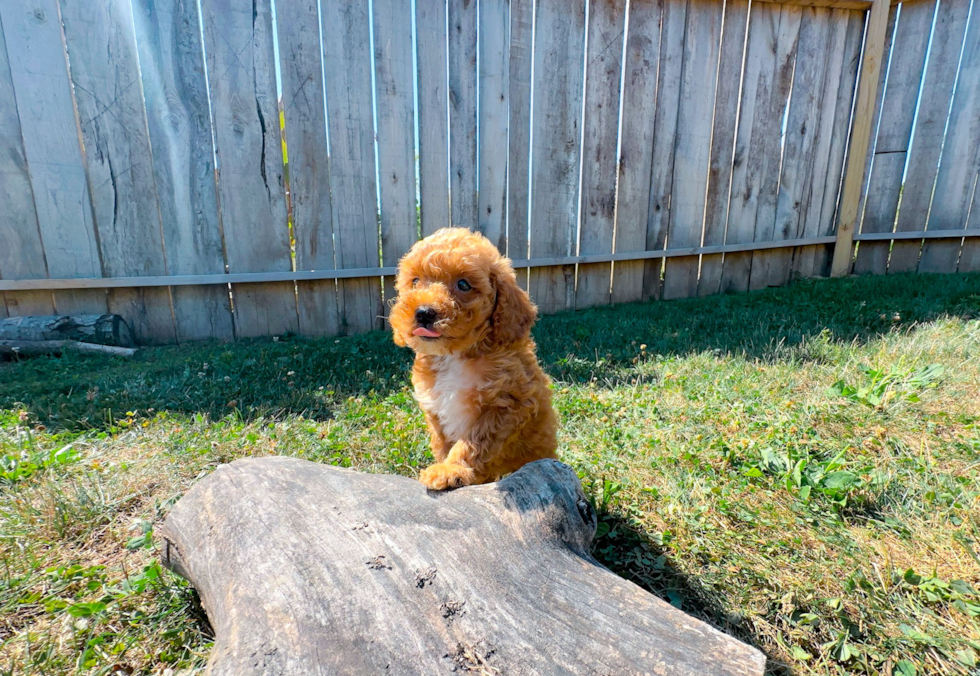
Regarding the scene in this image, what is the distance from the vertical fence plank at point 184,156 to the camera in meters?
4.02

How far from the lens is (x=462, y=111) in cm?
481

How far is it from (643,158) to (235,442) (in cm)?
501

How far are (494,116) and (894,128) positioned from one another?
17.4ft

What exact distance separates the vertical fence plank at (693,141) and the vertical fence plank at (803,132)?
1190 millimetres

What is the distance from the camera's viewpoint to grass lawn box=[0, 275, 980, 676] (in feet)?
5.10

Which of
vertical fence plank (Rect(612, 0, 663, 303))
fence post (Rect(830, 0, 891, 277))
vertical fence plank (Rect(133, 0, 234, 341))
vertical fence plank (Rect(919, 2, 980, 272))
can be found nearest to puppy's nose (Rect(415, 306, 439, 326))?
vertical fence plank (Rect(133, 0, 234, 341))

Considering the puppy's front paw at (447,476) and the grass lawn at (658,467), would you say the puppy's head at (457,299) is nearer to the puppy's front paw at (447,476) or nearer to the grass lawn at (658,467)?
the puppy's front paw at (447,476)

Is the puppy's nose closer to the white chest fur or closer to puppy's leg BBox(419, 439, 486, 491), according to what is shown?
the white chest fur

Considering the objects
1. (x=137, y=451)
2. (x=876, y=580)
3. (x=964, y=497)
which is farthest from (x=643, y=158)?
(x=137, y=451)

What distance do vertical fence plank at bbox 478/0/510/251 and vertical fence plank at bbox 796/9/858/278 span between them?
4101mm

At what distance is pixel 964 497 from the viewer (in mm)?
1951

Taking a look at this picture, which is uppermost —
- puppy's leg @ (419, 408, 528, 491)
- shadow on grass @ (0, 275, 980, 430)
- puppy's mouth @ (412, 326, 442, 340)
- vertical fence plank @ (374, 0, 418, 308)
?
vertical fence plank @ (374, 0, 418, 308)

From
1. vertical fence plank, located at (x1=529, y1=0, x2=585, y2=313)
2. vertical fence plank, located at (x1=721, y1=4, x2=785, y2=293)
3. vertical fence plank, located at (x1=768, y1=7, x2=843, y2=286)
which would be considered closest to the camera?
vertical fence plank, located at (x1=529, y1=0, x2=585, y2=313)

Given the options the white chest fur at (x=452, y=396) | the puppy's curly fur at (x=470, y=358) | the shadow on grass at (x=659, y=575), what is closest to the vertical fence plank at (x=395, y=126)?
the puppy's curly fur at (x=470, y=358)
